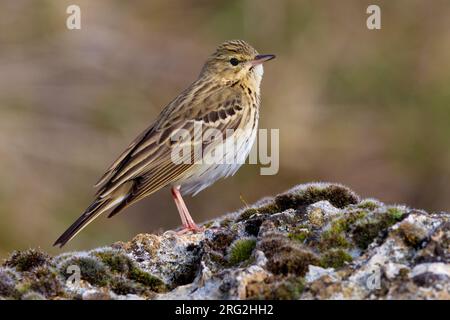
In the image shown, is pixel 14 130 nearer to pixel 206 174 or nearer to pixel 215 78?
pixel 215 78

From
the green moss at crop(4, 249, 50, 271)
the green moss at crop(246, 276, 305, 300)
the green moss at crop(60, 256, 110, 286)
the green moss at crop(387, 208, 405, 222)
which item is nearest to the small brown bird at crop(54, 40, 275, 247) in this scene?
the green moss at crop(4, 249, 50, 271)

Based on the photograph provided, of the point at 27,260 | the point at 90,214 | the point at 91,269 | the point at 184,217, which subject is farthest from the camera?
the point at 184,217

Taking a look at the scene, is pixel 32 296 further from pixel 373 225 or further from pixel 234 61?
pixel 234 61

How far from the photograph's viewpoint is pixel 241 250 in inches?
250

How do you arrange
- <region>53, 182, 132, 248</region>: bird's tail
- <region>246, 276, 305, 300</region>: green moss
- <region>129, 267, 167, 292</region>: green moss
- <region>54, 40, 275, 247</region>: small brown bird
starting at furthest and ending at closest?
<region>54, 40, 275, 247</region>: small brown bird
<region>53, 182, 132, 248</region>: bird's tail
<region>129, 267, 167, 292</region>: green moss
<region>246, 276, 305, 300</region>: green moss

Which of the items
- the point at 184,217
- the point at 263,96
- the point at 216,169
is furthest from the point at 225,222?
the point at 263,96

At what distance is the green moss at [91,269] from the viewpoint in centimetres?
618

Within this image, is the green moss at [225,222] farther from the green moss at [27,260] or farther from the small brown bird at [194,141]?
the green moss at [27,260]

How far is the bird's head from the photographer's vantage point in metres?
9.76

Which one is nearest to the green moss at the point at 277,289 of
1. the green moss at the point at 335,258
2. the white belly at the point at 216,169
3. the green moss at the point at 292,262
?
the green moss at the point at 292,262

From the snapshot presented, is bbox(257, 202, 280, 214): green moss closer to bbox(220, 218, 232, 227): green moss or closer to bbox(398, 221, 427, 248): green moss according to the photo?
bbox(220, 218, 232, 227): green moss

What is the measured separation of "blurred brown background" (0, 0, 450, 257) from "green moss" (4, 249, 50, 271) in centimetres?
732

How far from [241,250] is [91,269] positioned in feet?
3.53
